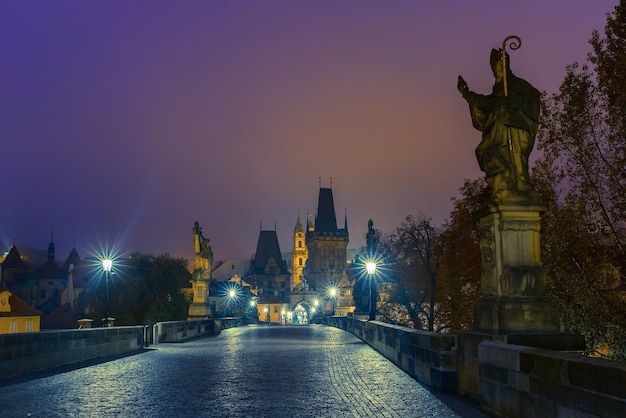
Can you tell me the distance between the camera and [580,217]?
18.7 meters

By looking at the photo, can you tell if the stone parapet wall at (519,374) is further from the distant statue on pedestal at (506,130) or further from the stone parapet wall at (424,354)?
the distant statue on pedestal at (506,130)

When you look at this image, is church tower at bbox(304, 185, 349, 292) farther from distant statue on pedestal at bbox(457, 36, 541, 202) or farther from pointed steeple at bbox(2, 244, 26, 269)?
distant statue on pedestal at bbox(457, 36, 541, 202)

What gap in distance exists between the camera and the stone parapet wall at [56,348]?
38.3 feet

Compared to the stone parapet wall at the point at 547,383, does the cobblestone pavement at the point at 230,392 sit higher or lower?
lower

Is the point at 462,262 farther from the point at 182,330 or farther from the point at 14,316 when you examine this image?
the point at 14,316

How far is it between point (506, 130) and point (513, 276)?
7.15ft

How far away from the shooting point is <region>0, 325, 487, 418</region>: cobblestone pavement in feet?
26.5

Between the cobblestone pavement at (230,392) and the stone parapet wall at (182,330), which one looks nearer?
the cobblestone pavement at (230,392)

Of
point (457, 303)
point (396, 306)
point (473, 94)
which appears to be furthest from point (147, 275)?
point (473, 94)

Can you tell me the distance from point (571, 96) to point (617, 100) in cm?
152

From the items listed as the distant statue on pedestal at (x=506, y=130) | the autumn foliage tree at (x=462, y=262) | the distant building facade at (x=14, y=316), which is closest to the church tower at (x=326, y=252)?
the distant building facade at (x=14, y=316)

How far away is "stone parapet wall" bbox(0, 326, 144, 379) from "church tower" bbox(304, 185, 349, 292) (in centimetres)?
14742

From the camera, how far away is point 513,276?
8.62 m

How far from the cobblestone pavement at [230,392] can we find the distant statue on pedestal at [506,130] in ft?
10.3
